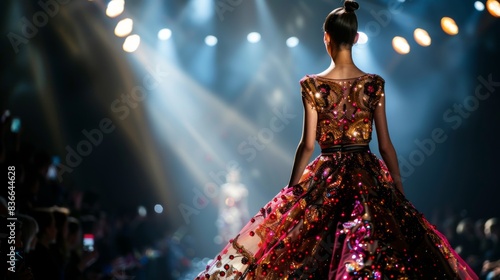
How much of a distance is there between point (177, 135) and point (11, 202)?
11.8 metres

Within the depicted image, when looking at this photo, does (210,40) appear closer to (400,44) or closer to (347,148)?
(400,44)

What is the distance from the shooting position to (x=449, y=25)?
38.2 ft

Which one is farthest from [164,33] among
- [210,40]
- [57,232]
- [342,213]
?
[342,213]

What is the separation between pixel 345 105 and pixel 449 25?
8.25m

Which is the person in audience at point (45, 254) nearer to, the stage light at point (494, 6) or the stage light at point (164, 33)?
the stage light at point (494, 6)

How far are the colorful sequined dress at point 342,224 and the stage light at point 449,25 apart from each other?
8.02 metres

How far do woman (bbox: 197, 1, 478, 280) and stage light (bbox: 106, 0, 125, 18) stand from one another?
636cm

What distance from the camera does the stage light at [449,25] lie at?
11523mm

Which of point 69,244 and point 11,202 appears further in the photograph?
point 69,244

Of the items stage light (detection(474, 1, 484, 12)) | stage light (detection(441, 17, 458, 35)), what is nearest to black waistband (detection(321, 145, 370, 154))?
stage light (detection(474, 1, 484, 12))

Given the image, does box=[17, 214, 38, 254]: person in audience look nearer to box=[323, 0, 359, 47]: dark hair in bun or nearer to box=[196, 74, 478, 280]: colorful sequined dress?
box=[196, 74, 478, 280]: colorful sequined dress

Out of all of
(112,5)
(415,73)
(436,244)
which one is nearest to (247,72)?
(415,73)

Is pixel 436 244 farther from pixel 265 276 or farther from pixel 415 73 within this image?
pixel 415 73

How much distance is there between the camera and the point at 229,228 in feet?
56.5
